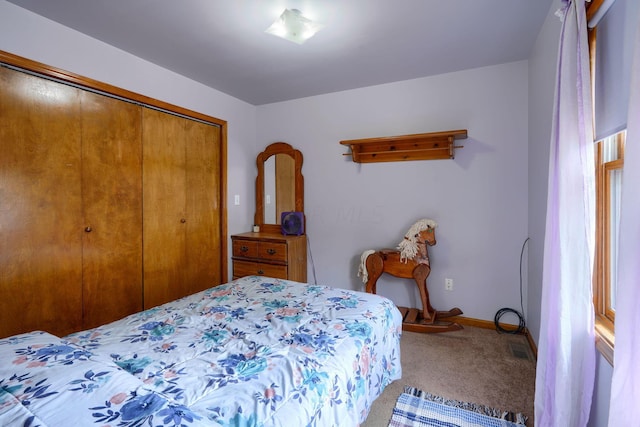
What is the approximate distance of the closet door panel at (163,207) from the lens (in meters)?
2.77

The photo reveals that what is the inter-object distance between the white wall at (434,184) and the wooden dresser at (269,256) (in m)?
0.27

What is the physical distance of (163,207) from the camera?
2.91 m

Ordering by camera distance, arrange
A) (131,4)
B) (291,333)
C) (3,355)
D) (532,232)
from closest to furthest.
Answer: (3,355)
(291,333)
(131,4)
(532,232)

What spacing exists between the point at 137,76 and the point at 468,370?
137 inches

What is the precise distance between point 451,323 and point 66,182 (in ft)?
11.0

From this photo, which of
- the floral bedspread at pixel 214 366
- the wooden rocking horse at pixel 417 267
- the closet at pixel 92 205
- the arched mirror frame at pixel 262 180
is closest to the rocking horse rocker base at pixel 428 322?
the wooden rocking horse at pixel 417 267

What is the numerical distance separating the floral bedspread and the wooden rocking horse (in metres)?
1.14

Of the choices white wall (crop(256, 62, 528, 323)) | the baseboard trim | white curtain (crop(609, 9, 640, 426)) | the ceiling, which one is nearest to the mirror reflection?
white wall (crop(256, 62, 528, 323))

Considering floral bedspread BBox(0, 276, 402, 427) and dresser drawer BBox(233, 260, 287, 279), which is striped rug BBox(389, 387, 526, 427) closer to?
floral bedspread BBox(0, 276, 402, 427)

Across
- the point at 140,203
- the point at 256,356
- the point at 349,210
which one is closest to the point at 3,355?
the point at 256,356

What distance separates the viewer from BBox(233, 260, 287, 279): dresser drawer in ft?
11.0

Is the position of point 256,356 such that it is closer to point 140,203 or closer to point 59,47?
point 140,203

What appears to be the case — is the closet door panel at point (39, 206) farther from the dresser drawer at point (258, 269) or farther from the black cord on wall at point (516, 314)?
the black cord on wall at point (516, 314)

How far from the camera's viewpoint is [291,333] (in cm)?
141
